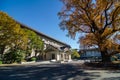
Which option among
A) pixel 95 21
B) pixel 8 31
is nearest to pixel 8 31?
pixel 8 31

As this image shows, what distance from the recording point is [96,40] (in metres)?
26.1

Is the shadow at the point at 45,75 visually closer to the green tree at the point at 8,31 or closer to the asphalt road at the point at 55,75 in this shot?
the asphalt road at the point at 55,75

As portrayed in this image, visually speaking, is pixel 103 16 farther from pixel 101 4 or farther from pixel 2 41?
pixel 2 41

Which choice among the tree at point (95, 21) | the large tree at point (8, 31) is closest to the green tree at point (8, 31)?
the large tree at point (8, 31)

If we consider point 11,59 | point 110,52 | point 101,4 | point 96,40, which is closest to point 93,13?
point 101,4

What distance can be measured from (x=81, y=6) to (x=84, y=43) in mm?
6215

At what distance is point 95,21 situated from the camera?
87.7 feet

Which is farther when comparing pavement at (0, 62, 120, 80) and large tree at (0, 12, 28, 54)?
large tree at (0, 12, 28, 54)

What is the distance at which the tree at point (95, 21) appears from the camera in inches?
968

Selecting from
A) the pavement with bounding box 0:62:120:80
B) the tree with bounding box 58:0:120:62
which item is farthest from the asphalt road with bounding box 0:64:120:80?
the tree with bounding box 58:0:120:62

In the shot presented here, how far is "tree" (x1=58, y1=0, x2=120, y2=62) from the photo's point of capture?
968 inches

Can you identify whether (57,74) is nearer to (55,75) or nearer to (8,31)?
(55,75)

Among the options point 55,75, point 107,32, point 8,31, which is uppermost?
point 8,31

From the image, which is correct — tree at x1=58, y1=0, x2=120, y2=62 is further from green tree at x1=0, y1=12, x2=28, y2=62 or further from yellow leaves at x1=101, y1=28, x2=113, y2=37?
green tree at x1=0, y1=12, x2=28, y2=62
